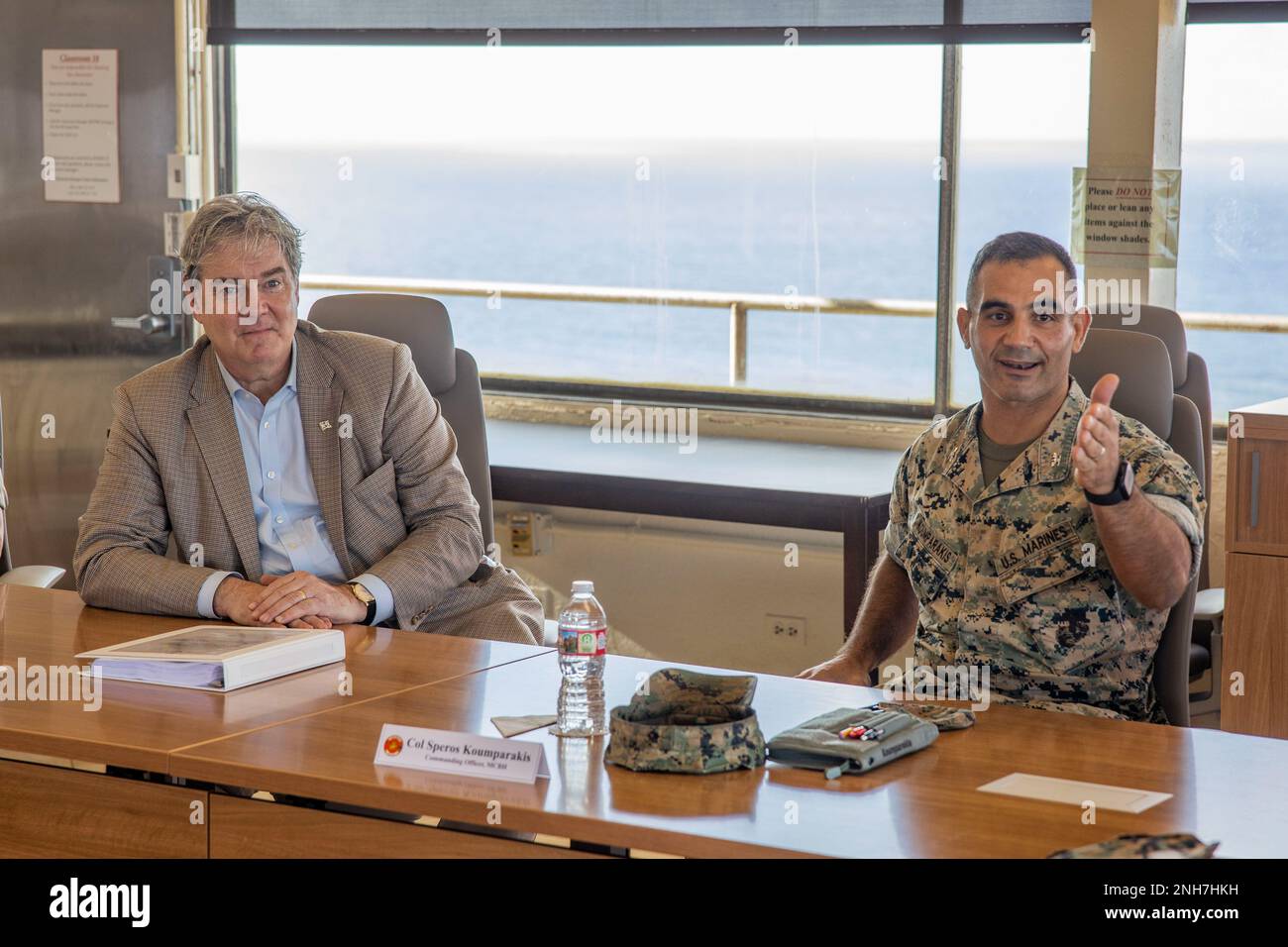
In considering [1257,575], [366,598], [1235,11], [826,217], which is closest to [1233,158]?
[1235,11]

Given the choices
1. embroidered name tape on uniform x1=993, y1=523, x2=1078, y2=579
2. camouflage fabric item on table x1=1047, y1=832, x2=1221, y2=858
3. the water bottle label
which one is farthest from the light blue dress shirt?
camouflage fabric item on table x1=1047, y1=832, x2=1221, y2=858

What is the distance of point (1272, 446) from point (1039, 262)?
0.95m

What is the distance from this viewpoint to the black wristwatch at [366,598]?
2.40m

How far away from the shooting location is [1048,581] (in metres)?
2.16

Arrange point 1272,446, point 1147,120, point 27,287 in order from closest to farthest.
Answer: point 1272,446 < point 1147,120 < point 27,287

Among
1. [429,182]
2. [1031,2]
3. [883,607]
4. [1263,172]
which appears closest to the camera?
[883,607]

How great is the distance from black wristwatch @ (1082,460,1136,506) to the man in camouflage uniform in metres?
0.08

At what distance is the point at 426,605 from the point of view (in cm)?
250

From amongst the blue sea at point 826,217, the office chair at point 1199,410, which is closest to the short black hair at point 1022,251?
the office chair at point 1199,410

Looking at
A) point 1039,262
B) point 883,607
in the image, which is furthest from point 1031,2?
point 883,607

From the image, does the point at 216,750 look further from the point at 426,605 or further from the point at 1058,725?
the point at 1058,725

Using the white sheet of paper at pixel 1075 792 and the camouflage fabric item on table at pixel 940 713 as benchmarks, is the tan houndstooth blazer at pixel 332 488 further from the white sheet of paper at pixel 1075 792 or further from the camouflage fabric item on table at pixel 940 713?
the white sheet of paper at pixel 1075 792

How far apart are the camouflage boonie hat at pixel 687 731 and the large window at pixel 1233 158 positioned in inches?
99.1

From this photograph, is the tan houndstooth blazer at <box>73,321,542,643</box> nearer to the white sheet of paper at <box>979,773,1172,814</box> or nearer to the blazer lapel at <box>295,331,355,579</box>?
the blazer lapel at <box>295,331,355,579</box>
